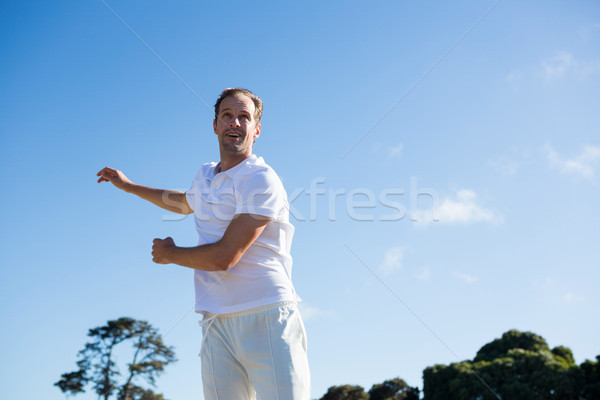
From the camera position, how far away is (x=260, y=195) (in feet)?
9.03

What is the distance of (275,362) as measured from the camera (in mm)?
2568

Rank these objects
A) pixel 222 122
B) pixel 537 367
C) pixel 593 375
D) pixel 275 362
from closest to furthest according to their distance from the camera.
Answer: pixel 275 362
pixel 222 122
pixel 593 375
pixel 537 367

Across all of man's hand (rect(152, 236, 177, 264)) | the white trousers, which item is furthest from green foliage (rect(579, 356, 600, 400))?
man's hand (rect(152, 236, 177, 264))

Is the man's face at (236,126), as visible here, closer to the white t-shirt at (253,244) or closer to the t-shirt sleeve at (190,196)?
the white t-shirt at (253,244)

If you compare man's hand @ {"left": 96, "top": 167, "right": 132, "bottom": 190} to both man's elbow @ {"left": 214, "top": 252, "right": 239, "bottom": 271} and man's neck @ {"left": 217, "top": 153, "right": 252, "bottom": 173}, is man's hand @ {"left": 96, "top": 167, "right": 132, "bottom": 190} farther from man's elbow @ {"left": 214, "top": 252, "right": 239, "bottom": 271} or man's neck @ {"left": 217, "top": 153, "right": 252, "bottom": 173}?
man's elbow @ {"left": 214, "top": 252, "right": 239, "bottom": 271}

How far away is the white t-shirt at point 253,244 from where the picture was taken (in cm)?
272

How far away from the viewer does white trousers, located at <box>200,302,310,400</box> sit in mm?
2566

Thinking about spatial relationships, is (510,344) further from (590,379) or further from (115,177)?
(115,177)

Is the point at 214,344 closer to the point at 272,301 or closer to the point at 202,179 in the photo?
the point at 272,301

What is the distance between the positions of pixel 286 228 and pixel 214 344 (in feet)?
2.65

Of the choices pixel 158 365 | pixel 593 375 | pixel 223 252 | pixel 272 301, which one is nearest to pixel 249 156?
pixel 223 252

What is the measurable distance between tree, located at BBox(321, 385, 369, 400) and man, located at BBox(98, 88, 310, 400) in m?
35.0

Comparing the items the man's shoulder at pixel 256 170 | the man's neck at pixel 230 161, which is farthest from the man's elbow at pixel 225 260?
the man's neck at pixel 230 161

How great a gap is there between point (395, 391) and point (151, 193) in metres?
34.9
